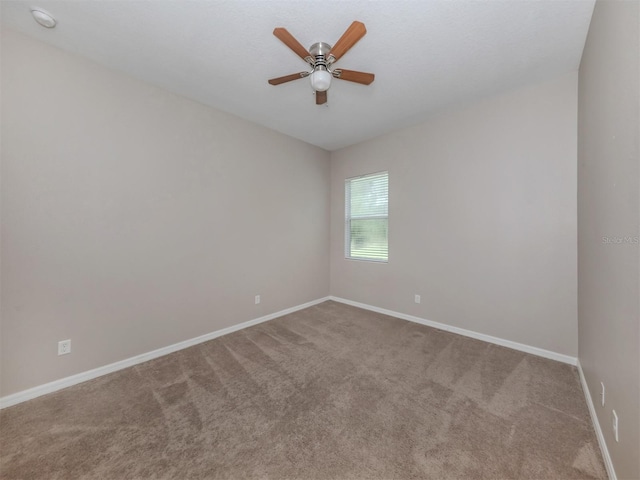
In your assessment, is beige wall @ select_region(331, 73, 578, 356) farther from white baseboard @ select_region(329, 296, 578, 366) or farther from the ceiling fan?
the ceiling fan

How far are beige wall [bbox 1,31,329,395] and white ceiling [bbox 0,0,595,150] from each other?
309 millimetres

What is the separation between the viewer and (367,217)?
3977mm

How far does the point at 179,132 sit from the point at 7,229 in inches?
62.2

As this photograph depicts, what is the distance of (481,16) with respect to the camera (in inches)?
65.2

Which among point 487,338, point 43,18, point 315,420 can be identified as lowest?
point 315,420

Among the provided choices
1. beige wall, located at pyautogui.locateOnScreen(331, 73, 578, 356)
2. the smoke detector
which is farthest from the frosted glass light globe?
beige wall, located at pyautogui.locateOnScreen(331, 73, 578, 356)

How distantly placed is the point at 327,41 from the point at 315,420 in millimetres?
2785

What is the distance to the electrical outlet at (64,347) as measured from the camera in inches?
76.7

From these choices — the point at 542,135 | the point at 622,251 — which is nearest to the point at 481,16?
the point at 542,135

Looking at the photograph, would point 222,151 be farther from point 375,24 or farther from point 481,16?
point 481,16

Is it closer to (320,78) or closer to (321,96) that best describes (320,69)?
(320,78)

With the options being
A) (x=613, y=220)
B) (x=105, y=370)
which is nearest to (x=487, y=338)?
(x=613, y=220)

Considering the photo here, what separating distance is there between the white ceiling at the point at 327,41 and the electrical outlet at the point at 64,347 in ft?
7.89

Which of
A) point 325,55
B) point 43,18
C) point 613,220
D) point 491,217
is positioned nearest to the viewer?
point 613,220
